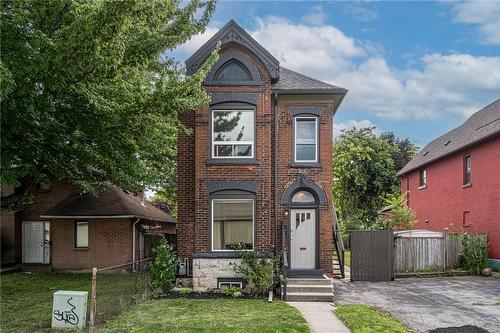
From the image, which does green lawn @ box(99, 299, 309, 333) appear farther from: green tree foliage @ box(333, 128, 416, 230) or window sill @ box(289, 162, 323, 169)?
green tree foliage @ box(333, 128, 416, 230)

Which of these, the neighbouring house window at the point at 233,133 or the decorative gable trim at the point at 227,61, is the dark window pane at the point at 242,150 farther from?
the decorative gable trim at the point at 227,61

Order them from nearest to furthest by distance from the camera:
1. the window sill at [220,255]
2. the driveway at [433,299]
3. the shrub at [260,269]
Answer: the driveway at [433,299]
the shrub at [260,269]
the window sill at [220,255]

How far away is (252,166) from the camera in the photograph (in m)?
14.3

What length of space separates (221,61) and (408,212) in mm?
14838

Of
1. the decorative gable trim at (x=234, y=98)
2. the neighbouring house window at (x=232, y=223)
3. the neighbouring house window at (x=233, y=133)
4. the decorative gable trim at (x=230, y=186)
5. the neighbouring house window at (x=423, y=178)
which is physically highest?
the decorative gable trim at (x=234, y=98)

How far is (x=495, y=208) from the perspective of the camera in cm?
1897

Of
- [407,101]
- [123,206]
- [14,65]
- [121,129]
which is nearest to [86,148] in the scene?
[121,129]

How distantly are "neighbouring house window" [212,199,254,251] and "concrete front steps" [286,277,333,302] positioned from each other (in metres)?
1.83

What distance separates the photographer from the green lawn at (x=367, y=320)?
9109 mm

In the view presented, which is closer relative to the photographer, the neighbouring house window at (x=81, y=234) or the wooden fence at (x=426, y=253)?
the wooden fence at (x=426, y=253)

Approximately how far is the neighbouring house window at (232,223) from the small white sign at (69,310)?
528 centimetres

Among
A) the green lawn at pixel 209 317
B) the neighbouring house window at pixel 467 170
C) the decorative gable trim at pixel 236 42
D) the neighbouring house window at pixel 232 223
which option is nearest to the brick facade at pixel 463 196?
the neighbouring house window at pixel 467 170

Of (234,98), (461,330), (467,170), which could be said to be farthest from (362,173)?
(461,330)

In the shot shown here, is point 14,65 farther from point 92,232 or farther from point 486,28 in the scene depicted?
point 486,28
